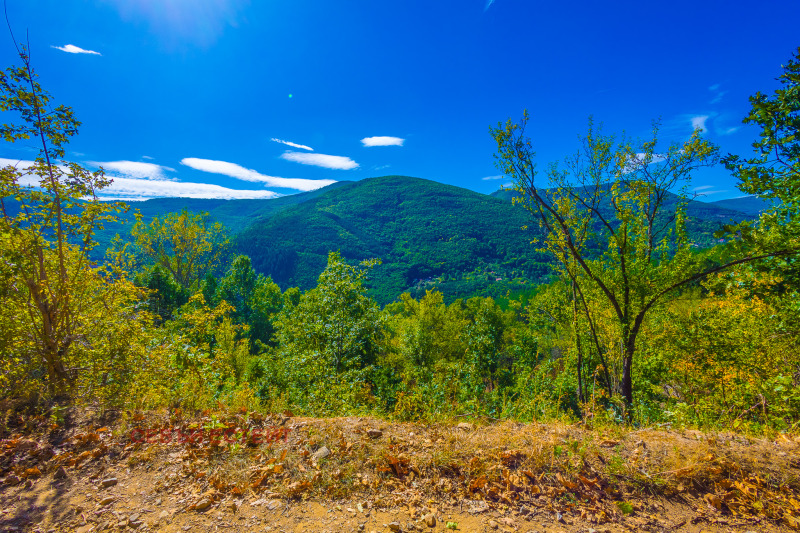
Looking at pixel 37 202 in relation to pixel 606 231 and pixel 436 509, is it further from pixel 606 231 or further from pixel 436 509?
pixel 606 231

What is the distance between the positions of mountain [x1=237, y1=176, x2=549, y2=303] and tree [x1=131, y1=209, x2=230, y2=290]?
6862cm

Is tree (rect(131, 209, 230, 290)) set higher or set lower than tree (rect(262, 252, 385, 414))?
higher

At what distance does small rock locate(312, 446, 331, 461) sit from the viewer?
13.5 feet

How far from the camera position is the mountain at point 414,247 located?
121 metres

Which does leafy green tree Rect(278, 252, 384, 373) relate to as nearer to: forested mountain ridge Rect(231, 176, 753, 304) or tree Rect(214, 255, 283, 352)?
tree Rect(214, 255, 283, 352)

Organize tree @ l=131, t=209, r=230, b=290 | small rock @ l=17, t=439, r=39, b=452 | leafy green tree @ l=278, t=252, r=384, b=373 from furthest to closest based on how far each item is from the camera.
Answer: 1. tree @ l=131, t=209, r=230, b=290
2. leafy green tree @ l=278, t=252, r=384, b=373
3. small rock @ l=17, t=439, r=39, b=452

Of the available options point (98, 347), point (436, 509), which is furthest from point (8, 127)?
point (436, 509)

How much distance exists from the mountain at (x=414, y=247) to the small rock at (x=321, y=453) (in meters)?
95.2

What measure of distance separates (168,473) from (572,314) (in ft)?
51.8

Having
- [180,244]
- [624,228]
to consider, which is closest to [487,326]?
[624,228]

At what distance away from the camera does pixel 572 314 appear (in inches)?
587

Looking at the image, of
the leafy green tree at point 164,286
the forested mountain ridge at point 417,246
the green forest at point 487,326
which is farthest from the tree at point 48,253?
the forested mountain ridge at point 417,246

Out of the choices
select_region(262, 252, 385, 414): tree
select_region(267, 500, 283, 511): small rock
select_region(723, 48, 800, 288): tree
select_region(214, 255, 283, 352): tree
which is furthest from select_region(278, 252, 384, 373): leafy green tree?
select_region(214, 255, 283, 352): tree

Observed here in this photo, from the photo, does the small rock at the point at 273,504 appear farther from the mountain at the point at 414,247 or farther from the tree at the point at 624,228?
the mountain at the point at 414,247
